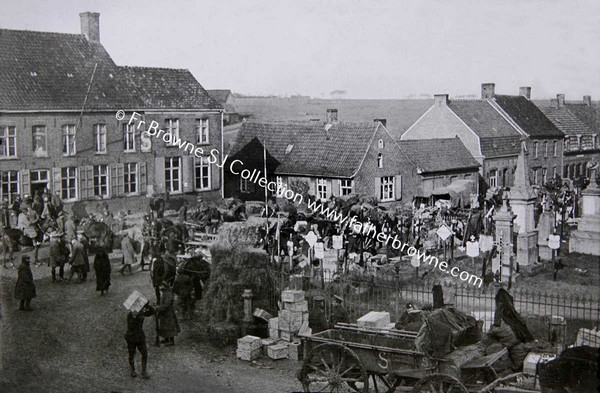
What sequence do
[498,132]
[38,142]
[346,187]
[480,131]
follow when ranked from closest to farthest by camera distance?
[38,142] < [346,187] < [498,132] < [480,131]

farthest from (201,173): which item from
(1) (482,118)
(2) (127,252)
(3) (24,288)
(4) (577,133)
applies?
(1) (482,118)

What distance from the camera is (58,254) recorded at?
1261 centimetres

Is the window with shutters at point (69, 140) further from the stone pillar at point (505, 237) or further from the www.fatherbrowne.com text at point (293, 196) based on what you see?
the stone pillar at point (505, 237)

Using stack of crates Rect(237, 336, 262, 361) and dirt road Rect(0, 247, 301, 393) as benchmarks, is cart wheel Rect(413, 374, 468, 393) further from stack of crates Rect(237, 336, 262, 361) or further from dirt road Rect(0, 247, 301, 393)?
stack of crates Rect(237, 336, 262, 361)

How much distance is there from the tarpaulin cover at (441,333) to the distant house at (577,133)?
11785mm

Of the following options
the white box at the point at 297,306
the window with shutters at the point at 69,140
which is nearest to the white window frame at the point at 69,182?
the window with shutters at the point at 69,140

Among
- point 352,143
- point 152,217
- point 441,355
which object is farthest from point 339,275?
point 352,143

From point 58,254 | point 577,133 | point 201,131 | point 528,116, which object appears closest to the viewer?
point 58,254

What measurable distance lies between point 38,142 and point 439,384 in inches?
297

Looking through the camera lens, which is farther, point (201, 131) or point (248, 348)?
point (201, 131)

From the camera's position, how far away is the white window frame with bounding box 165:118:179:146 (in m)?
12.6

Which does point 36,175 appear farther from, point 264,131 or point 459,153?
point 459,153

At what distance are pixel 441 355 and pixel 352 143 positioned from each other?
44.1 ft

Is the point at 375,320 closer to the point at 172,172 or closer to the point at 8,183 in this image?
the point at 172,172
